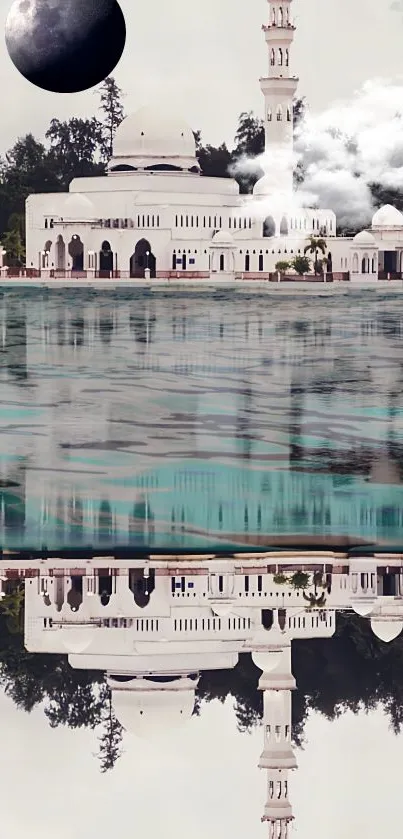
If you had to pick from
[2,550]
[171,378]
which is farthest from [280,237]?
[2,550]

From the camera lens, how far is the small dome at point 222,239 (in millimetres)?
66500

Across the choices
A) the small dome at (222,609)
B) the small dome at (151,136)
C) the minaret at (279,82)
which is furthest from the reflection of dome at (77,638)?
the small dome at (151,136)

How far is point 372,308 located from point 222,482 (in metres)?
49.3

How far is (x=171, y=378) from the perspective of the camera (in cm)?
4247

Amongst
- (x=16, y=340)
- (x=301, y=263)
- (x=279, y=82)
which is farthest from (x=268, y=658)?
(x=301, y=263)

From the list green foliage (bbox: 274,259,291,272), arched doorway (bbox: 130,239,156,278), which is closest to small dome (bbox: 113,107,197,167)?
arched doorway (bbox: 130,239,156,278)

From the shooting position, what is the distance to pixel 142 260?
6800 cm

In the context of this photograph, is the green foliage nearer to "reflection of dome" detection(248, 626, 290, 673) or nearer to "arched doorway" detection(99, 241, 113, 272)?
"arched doorway" detection(99, 241, 113, 272)

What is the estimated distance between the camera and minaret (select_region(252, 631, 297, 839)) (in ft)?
42.1

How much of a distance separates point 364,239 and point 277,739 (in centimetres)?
5403

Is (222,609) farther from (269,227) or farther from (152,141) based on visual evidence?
(152,141)

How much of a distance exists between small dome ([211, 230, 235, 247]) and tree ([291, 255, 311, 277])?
2.32 meters

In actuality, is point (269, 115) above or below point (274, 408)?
above

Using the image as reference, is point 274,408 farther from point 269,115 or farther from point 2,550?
point 269,115
